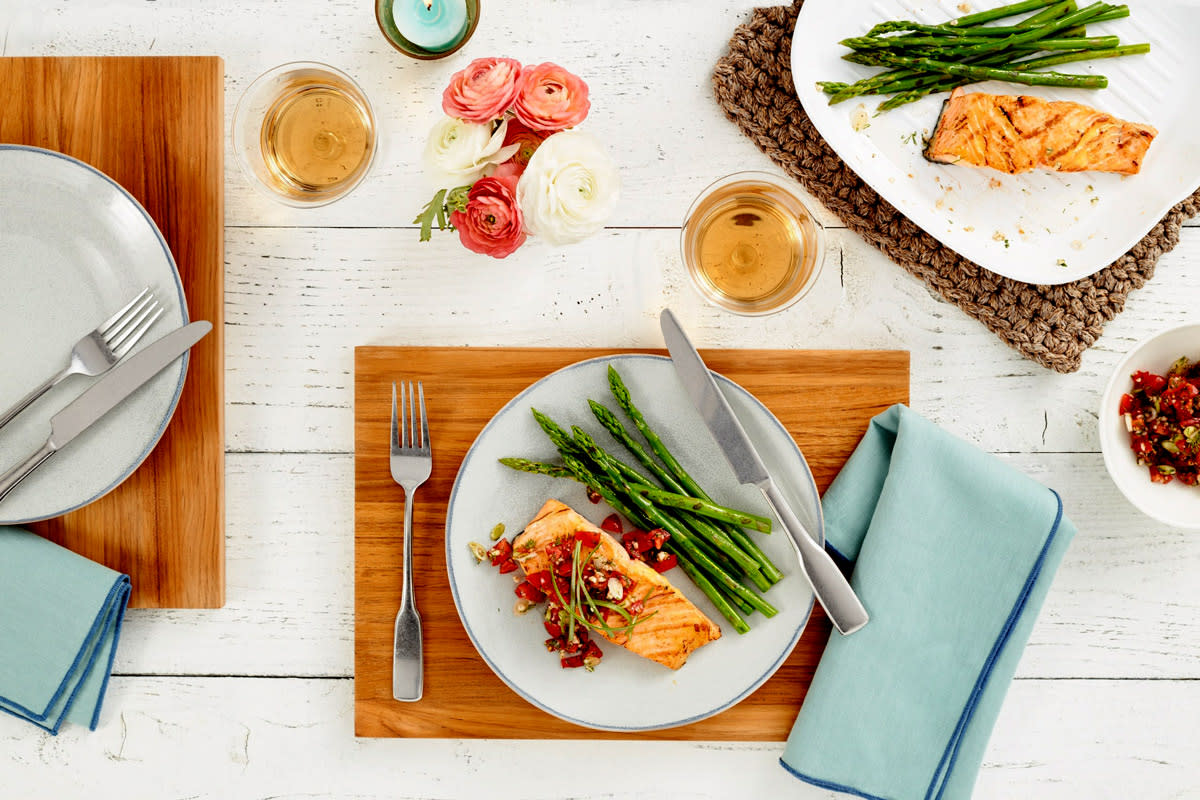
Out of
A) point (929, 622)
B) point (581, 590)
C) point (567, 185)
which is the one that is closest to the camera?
point (567, 185)

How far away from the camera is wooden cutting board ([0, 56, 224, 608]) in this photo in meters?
1.33

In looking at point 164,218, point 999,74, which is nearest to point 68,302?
point 164,218

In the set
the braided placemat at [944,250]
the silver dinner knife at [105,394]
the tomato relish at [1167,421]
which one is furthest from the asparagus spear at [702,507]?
the silver dinner knife at [105,394]

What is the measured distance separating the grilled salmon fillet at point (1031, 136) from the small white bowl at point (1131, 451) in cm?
32

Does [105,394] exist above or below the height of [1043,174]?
below

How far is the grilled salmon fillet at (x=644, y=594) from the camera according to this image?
4.09 feet

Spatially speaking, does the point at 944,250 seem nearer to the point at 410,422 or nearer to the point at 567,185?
the point at 567,185

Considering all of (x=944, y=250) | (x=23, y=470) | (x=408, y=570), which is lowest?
(x=408, y=570)

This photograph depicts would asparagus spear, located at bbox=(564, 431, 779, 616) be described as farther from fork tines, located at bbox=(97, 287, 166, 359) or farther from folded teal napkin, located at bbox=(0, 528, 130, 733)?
folded teal napkin, located at bbox=(0, 528, 130, 733)

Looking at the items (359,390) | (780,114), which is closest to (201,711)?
(359,390)

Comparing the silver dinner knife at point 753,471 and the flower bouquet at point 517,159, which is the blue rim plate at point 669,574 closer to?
the silver dinner knife at point 753,471

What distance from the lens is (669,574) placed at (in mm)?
1328

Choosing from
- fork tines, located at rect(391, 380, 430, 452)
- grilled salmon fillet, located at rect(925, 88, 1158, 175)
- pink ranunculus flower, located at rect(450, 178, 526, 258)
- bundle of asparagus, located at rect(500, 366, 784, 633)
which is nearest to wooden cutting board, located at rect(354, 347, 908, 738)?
fork tines, located at rect(391, 380, 430, 452)

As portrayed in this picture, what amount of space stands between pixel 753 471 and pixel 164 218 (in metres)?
1.11
